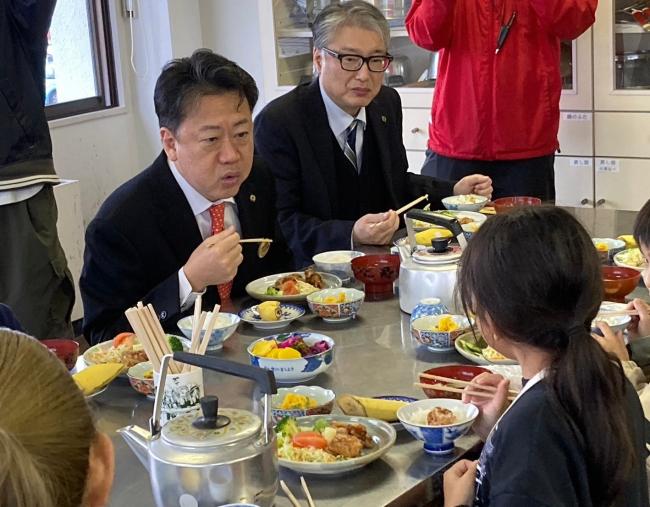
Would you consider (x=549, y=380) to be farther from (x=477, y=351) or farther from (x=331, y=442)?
(x=477, y=351)

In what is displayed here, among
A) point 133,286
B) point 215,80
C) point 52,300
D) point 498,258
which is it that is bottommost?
point 52,300

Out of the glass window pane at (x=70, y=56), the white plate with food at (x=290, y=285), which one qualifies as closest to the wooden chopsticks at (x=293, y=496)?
the white plate with food at (x=290, y=285)

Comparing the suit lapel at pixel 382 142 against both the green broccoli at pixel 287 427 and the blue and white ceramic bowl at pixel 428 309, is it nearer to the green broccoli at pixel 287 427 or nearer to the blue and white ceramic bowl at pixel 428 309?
the blue and white ceramic bowl at pixel 428 309

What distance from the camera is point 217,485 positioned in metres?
1.32

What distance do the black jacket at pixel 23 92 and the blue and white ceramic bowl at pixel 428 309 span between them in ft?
5.16

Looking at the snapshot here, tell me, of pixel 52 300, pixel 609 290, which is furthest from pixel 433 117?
pixel 609 290

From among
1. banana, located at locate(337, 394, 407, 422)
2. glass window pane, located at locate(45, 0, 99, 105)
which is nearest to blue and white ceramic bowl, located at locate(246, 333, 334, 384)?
banana, located at locate(337, 394, 407, 422)

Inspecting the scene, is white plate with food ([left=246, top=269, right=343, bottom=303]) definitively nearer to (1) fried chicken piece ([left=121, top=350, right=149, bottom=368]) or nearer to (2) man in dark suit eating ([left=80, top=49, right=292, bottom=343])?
(2) man in dark suit eating ([left=80, top=49, right=292, bottom=343])

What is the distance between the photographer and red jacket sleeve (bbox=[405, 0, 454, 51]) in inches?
142

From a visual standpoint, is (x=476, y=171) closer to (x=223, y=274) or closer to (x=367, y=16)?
(x=367, y=16)

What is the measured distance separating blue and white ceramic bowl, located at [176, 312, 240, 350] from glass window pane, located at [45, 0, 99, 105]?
280 cm

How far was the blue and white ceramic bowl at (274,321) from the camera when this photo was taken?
7.03 ft

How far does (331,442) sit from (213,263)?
714mm

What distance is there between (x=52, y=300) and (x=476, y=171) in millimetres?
1603
